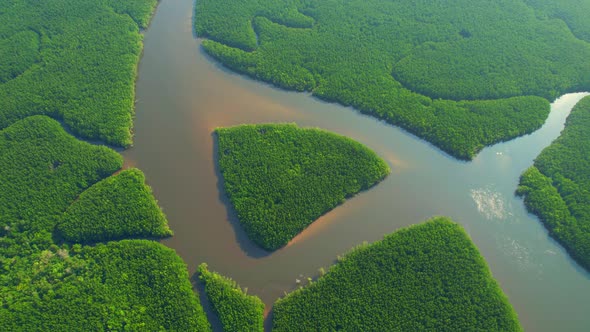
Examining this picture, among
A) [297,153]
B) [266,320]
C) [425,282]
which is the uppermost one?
[297,153]

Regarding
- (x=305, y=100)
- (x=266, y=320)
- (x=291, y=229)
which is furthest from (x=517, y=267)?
(x=305, y=100)

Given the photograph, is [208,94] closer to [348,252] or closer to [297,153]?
[297,153]

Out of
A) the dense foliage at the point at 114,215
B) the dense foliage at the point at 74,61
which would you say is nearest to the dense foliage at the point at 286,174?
the dense foliage at the point at 114,215

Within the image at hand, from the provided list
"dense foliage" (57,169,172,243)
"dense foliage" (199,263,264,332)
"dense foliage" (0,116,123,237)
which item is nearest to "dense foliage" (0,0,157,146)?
"dense foliage" (0,116,123,237)

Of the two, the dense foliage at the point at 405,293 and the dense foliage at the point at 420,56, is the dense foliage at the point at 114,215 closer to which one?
the dense foliage at the point at 405,293

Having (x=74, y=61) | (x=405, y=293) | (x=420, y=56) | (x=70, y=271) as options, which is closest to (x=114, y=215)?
(x=70, y=271)

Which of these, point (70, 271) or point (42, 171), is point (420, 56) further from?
point (70, 271)

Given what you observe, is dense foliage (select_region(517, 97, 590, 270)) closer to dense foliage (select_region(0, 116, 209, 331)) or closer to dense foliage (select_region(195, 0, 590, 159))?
dense foliage (select_region(195, 0, 590, 159))
